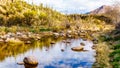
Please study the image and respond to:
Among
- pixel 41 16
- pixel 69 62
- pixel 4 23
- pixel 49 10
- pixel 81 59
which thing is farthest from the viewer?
pixel 49 10

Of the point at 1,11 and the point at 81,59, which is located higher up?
the point at 1,11

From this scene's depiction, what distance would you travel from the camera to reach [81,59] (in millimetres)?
33750

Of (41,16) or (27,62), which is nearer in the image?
(27,62)

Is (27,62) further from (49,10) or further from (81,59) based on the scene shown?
(49,10)

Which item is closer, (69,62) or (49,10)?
(69,62)

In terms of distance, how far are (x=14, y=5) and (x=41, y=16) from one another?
2046 centimetres

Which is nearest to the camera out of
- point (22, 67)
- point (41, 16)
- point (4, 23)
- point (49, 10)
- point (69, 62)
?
point (22, 67)

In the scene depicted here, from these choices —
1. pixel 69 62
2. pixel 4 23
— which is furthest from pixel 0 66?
pixel 4 23

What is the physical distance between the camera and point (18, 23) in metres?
105

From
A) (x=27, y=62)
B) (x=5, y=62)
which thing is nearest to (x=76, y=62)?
(x=27, y=62)

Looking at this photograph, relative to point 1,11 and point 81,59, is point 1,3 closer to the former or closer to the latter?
point 1,11

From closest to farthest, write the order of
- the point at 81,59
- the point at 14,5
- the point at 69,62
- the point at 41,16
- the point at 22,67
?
the point at 22,67 < the point at 69,62 < the point at 81,59 < the point at 41,16 < the point at 14,5

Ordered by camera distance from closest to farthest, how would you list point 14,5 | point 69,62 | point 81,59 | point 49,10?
point 69,62
point 81,59
point 14,5
point 49,10

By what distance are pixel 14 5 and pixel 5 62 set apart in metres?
97.2
